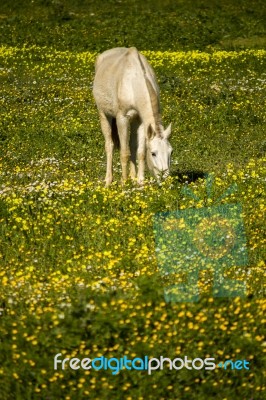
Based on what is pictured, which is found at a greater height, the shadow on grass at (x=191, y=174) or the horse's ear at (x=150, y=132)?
the horse's ear at (x=150, y=132)

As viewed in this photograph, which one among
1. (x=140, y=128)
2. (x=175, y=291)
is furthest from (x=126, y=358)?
(x=140, y=128)

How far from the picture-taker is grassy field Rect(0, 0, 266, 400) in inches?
303

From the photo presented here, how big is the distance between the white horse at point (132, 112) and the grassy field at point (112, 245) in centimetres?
59

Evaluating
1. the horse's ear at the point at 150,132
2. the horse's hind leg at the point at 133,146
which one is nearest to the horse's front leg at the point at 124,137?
the horse's hind leg at the point at 133,146

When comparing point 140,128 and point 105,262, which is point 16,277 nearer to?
point 105,262

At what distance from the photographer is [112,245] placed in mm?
11234

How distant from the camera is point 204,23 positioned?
4244 centimetres

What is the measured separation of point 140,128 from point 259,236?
418 centimetres

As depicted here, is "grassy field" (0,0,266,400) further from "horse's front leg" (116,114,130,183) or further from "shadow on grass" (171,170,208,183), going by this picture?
"horse's front leg" (116,114,130,183)

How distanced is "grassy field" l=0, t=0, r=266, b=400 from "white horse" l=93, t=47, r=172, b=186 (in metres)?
0.59

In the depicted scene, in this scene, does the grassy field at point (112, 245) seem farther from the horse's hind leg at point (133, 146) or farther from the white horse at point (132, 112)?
the horse's hind leg at point (133, 146)

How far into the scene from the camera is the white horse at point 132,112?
535 inches

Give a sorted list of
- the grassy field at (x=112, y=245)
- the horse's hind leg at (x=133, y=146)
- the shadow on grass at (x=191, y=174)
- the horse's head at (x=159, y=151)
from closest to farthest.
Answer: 1. the grassy field at (x=112, y=245)
2. the horse's head at (x=159, y=151)
3. the horse's hind leg at (x=133, y=146)
4. the shadow on grass at (x=191, y=174)

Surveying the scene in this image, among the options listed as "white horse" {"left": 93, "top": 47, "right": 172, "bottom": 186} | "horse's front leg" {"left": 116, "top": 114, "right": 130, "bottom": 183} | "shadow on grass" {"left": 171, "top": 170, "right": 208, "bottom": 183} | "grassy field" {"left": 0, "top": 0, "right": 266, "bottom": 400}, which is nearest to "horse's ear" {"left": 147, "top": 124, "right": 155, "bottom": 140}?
"white horse" {"left": 93, "top": 47, "right": 172, "bottom": 186}
